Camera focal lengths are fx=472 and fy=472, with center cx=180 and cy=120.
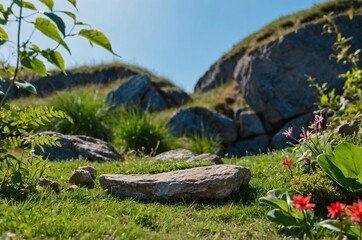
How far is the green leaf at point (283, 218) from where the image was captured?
3.45 m

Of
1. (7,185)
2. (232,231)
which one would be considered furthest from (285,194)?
(7,185)

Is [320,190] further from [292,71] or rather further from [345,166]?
[292,71]

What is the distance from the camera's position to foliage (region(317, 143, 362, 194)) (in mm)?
3775

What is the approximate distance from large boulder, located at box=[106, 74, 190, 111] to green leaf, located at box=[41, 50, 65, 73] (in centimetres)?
1268

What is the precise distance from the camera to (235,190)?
180 inches

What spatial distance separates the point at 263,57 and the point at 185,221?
502 inches

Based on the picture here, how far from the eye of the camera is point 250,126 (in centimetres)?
1551

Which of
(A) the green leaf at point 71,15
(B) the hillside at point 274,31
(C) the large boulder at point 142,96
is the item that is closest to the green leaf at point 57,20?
(A) the green leaf at point 71,15

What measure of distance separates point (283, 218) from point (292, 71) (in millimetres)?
12089

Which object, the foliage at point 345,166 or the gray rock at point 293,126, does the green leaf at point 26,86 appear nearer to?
the foliage at point 345,166

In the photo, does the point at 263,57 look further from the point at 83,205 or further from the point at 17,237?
the point at 17,237

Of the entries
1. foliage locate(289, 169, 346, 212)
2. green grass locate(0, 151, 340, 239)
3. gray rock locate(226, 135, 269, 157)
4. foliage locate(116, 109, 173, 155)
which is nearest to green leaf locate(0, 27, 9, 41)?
green grass locate(0, 151, 340, 239)

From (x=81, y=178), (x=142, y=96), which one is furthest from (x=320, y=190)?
(x=142, y=96)

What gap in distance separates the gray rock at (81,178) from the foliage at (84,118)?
6846mm
